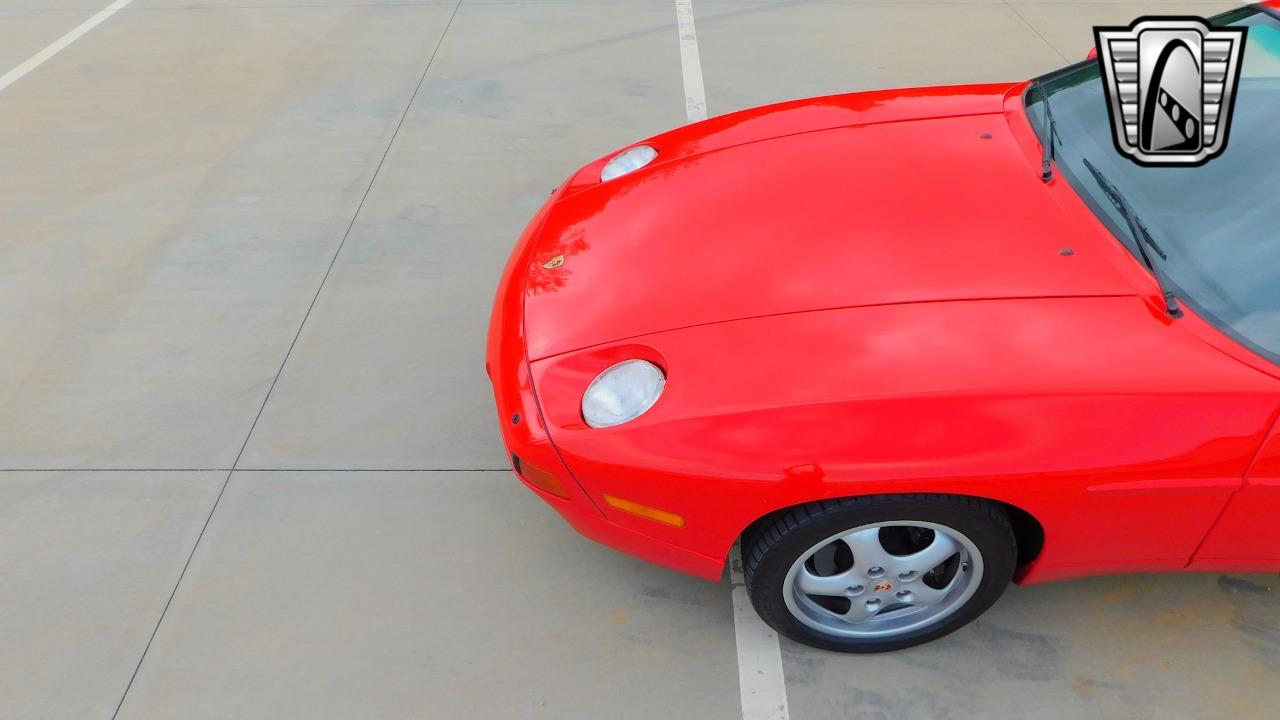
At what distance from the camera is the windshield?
221cm

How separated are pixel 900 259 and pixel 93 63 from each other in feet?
19.2

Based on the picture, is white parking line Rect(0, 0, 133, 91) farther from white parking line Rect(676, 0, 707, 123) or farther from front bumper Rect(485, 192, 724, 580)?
front bumper Rect(485, 192, 724, 580)

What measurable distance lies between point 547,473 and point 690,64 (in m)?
4.27

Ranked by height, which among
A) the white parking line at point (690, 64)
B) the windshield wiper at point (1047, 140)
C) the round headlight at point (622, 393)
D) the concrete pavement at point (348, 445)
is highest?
the windshield wiper at point (1047, 140)

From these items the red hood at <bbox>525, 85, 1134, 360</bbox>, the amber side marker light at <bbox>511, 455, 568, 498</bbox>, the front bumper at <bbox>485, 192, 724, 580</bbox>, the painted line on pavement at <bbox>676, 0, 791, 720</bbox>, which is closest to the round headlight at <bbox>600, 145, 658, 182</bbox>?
the red hood at <bbox>525, 85, 1134, 360</bbox>

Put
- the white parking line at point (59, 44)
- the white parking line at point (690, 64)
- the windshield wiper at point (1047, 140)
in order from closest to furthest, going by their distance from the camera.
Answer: the windshield wiper at point (1047, 140) → the white parking line at point (690, 64) → the white parking line at point (59, 44)

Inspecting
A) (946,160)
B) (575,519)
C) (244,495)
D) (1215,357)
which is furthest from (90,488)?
(1215,357)

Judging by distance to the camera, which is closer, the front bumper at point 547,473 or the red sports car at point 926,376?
the red sports car at point 926,376

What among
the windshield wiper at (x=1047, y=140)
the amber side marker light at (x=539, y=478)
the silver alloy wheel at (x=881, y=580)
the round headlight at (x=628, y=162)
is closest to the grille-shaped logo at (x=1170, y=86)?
the windshield wiper at (x=1047, y=140)

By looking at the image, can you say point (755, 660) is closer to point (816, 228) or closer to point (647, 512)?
point (647, 512)

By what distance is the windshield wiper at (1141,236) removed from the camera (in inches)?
87.6

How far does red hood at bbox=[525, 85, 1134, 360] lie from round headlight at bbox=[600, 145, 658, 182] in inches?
3.0

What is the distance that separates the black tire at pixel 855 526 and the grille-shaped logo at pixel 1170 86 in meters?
1.11

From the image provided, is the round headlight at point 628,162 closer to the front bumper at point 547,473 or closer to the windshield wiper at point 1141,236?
the front bumper at point 547,473
